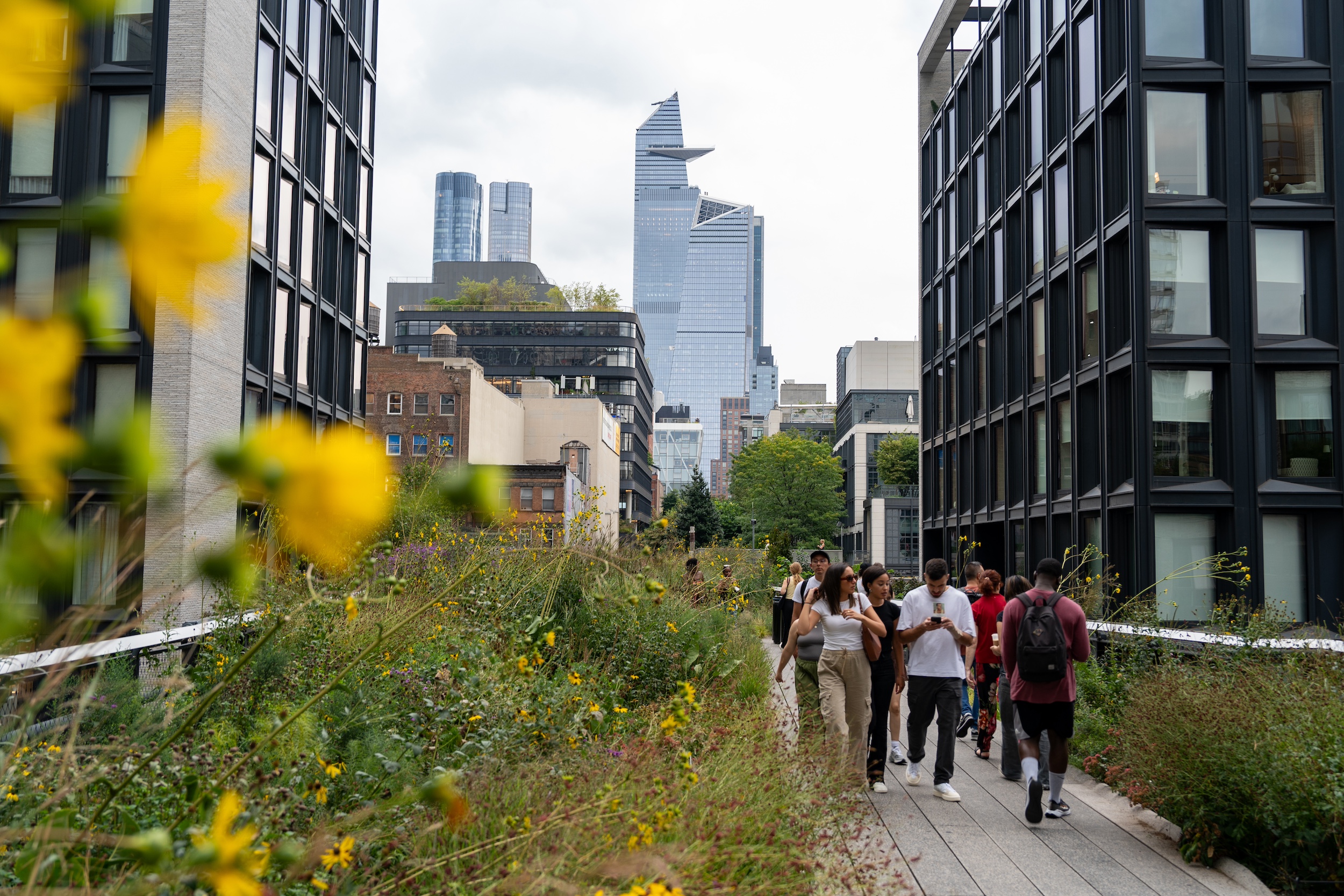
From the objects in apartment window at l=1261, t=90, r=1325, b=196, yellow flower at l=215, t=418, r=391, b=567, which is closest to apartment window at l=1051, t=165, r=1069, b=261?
apartment window at l=1261, t=90, r=1325, b=196

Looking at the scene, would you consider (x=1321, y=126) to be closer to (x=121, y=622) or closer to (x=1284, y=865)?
(x=1284, y=865)

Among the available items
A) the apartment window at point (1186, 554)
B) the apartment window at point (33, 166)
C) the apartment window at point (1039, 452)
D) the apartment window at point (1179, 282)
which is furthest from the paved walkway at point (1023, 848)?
the apartment window at point (33, 166)

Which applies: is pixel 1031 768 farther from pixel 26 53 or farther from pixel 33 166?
pixel 33 166

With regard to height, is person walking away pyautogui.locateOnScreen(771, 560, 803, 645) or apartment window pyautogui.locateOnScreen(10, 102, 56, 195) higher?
apartment window pyautogui.locateOnScreen(10, 102, 56, 195)

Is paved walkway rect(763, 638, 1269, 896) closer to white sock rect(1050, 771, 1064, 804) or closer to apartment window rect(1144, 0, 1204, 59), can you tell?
white sock rect(1050, 771, 1064, 804)

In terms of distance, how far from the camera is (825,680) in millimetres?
9609

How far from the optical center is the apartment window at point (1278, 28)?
21609 millimetres

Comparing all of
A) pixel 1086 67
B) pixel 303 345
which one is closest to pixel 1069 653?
pixel 1086 67

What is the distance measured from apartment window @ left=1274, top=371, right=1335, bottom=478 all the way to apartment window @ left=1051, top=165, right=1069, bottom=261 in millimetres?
6507

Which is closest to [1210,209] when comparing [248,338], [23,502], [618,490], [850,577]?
[850,577]

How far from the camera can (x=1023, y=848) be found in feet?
25.9

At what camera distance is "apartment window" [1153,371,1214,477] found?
2148 cm

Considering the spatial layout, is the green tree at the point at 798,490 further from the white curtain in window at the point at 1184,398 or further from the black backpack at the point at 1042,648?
the black backpack at the point at 1042,648

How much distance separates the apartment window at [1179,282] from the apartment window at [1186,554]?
359cm
